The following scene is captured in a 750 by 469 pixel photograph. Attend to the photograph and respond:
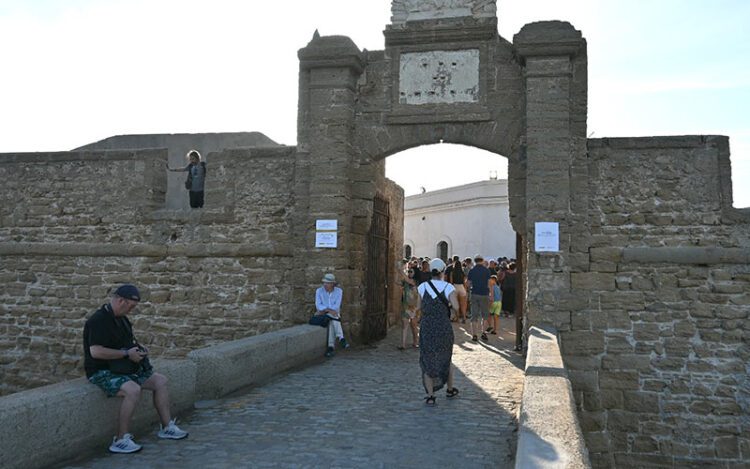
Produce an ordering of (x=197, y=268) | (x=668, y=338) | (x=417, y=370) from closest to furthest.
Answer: (x=417, y=370), (x=668, y=338), (x=197, y=268)

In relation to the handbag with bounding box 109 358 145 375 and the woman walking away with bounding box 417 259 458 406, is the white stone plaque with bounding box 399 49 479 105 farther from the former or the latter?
the handbag with bounding box 109 358 145 375

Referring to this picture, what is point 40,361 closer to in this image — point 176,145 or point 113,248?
point 113,248

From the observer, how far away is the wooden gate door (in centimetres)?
1000

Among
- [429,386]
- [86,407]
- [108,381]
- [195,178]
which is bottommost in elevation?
[429,386]

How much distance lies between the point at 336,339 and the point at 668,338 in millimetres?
4460

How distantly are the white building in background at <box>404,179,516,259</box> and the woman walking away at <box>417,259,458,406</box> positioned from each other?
67.2 ft

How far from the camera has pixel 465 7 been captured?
929 cm

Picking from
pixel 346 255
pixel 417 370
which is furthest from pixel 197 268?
pixel 417 370

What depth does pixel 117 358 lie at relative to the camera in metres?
4.44

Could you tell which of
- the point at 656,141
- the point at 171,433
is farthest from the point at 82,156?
the point at 656,141

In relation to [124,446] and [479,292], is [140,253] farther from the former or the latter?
[124,446]

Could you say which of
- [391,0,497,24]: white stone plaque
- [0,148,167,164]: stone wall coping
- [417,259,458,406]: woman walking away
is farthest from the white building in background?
[417,259,458,406]: woman walking away

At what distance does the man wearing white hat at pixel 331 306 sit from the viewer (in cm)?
863

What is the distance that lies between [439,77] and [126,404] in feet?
22.0
